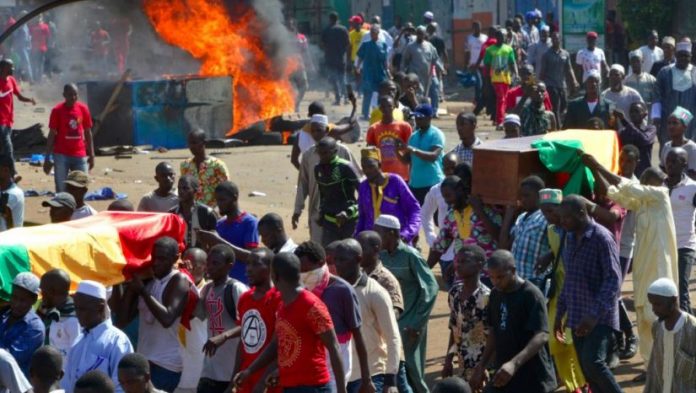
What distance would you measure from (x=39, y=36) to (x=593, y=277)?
29621 mm

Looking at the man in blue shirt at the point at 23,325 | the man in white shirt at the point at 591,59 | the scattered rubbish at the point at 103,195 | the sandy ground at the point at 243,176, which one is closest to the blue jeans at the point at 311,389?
the man in blue shirt at the point at 23,325

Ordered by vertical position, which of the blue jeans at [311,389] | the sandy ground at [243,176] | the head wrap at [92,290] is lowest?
the sandy ground at [243,176]

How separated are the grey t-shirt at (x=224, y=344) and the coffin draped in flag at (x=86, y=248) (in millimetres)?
541

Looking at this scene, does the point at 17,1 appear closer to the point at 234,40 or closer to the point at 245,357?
the point at 234,40

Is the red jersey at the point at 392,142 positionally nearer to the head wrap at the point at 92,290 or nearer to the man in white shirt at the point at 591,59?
the head wrap at the point at 92,290

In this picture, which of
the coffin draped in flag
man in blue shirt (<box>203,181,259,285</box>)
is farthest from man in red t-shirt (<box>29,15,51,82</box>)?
the coffin draped in flag

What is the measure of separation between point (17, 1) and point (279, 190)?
58.5 feet

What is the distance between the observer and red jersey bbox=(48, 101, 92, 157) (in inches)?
604

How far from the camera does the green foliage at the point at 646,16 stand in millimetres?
30766

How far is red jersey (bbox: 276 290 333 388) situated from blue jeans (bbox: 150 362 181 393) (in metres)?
1.20

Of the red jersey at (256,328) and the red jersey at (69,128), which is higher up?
the red jersey at (69,128)

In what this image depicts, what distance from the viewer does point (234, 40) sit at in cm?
2652

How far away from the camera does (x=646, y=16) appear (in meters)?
30.9

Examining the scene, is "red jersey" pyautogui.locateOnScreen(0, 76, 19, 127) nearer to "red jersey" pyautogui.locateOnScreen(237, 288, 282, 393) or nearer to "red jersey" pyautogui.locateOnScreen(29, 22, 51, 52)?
"red jersey" pyautogui.locateOnScreen(237, 288, 282, 393)
